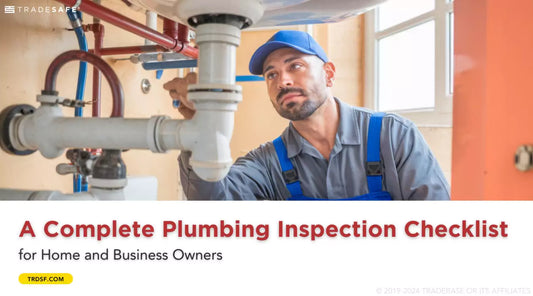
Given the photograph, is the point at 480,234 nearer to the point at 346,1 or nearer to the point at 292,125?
the point at 346,1

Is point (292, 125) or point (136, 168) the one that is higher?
point (292, 125)

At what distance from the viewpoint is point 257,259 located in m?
0.50

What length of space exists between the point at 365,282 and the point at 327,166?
404 millimetres

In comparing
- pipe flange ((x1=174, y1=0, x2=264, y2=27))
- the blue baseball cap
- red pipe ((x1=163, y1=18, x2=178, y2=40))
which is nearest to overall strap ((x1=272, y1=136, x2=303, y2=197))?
the blue baseball cap

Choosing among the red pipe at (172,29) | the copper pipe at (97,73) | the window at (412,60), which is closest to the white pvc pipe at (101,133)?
the copper pipe at (97,73)

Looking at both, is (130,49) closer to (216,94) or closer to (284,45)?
(284,45)

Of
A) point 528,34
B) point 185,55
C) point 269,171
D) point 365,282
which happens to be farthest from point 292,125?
point 528,34

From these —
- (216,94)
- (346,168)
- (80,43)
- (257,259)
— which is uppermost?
(80,43)

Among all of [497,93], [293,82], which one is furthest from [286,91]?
[497,93]

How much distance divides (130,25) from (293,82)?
0.40m

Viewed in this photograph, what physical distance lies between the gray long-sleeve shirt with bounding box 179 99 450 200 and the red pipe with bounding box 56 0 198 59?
230mm

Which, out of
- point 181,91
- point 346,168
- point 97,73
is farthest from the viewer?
point 346,168

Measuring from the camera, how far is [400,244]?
0.50 metres

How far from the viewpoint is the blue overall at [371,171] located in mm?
812
